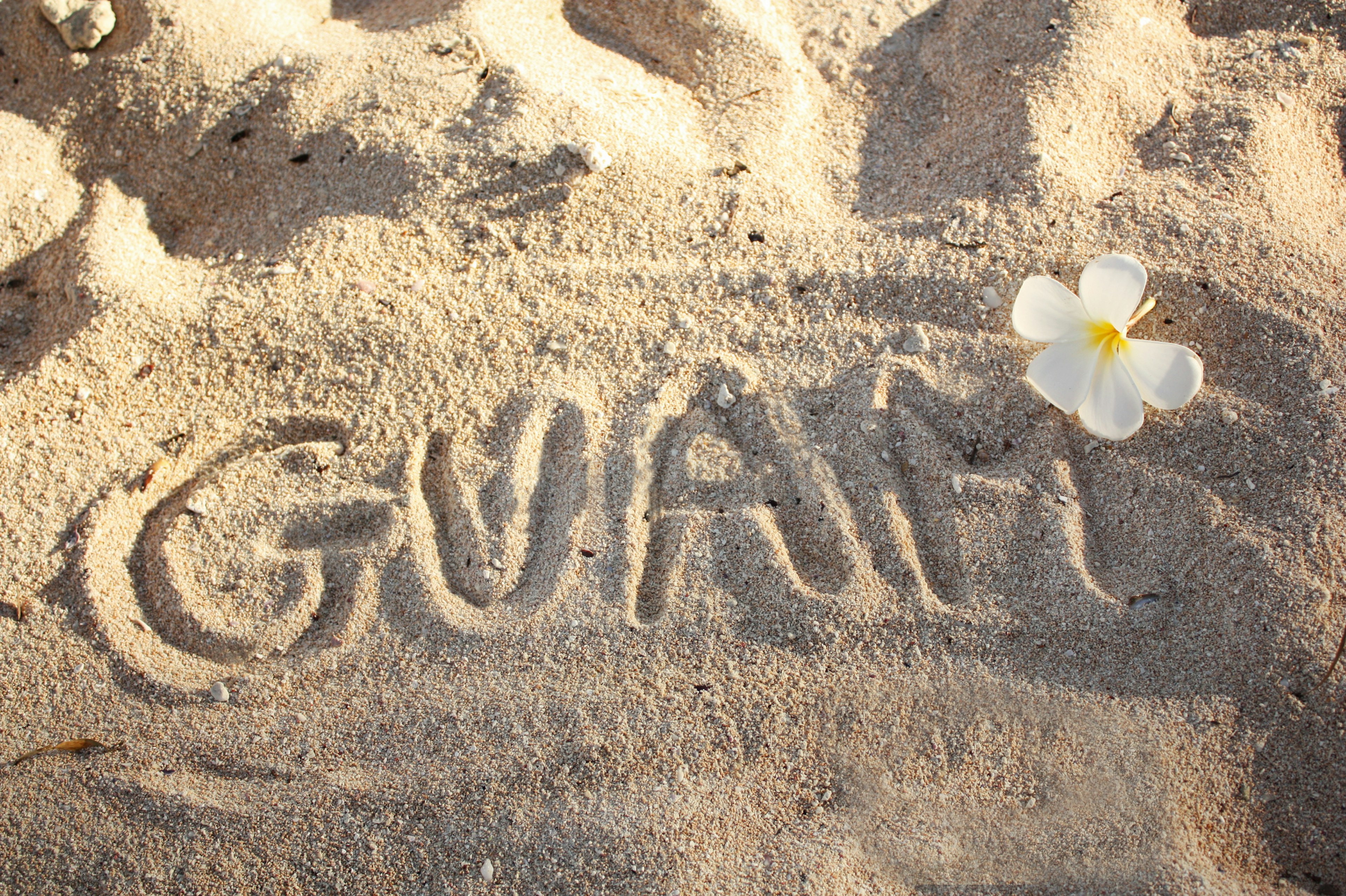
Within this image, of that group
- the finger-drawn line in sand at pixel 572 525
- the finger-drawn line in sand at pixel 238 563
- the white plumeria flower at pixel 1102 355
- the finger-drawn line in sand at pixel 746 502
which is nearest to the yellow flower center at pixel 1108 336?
the white plumeria flower at pixel 1102 355

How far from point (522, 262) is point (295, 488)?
0.71 m

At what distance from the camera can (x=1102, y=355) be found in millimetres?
1670

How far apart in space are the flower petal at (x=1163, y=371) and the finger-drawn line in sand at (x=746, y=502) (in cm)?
53

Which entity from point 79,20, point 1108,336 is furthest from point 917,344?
point 79,20

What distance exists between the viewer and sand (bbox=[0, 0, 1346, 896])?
1514 millimetres

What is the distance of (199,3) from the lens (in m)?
2.19

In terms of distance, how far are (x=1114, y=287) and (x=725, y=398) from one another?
0.81 meters

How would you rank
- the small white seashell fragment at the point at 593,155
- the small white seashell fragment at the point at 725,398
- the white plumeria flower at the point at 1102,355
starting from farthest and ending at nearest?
the small white seashell fragment at the point at 593,155 → the small white seashell fragment at the point at 725,398 → the white plumeria flower at the point at 1102,355

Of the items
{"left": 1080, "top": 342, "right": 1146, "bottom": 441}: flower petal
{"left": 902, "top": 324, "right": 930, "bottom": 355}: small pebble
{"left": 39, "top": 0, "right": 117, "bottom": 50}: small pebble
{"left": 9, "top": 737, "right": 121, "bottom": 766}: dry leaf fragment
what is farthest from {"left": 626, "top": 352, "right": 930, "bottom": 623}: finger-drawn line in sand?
{"left": 39, "top": 0, "right": 117, "bottom": 50}: small pebble

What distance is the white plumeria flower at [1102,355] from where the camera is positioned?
163 centimetres

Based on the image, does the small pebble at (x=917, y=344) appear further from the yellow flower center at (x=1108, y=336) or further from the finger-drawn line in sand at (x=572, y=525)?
the yellow flower center at (x=1108, y=336)

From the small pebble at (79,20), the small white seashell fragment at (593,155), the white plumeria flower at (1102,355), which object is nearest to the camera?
the white plumeria flower at (1102,355)

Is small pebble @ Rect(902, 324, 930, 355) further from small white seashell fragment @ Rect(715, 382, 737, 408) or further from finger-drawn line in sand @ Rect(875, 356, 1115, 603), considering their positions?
small white seashell fragment @ Rect(715, 382, 737, 408)

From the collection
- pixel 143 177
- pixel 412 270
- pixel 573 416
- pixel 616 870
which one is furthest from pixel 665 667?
pixel 143 177
